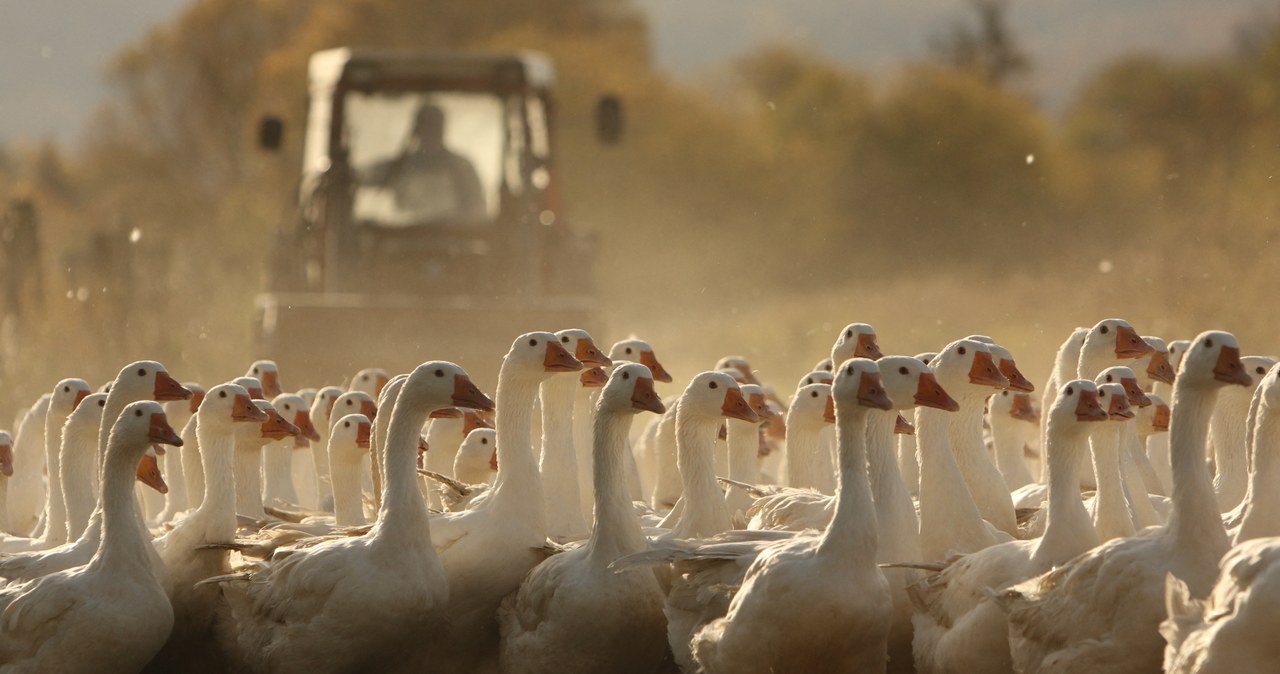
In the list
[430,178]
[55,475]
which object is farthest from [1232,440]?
[430,178]

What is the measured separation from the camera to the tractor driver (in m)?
18.2

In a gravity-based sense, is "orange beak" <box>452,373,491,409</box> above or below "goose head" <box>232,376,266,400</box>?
above

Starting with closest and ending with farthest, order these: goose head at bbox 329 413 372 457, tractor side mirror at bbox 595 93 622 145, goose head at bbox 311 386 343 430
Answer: goose head at bbox 329 413 372 457, goose head at bbox 311 386 343 430, tractor side mirror at bbox 595 93 622 145

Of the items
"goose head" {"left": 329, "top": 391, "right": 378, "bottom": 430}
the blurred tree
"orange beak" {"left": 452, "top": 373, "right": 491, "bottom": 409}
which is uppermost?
the blurred tree

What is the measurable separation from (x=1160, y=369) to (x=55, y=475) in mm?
5912

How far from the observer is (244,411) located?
359 inches

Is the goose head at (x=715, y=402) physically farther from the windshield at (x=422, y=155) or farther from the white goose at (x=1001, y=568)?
the windshield at (x=422, y=155)

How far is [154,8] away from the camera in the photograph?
53.3 m

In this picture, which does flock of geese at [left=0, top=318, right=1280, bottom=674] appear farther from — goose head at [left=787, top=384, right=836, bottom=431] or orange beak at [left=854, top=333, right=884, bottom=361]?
orange beak at [left=854, top=333, right=884, bottom=361]

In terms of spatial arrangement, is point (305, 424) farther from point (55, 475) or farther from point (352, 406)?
point (55, 475)

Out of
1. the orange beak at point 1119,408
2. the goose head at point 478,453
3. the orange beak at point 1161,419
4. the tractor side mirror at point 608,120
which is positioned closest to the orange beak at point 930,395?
the orange beak at point 1119,408

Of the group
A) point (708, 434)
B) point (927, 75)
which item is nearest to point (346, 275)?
point (708, 434)

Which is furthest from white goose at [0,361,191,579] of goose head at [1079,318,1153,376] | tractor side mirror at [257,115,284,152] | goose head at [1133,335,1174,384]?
tractor side mirror at [257,115,284,152]

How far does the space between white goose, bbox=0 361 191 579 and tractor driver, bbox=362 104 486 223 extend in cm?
892
